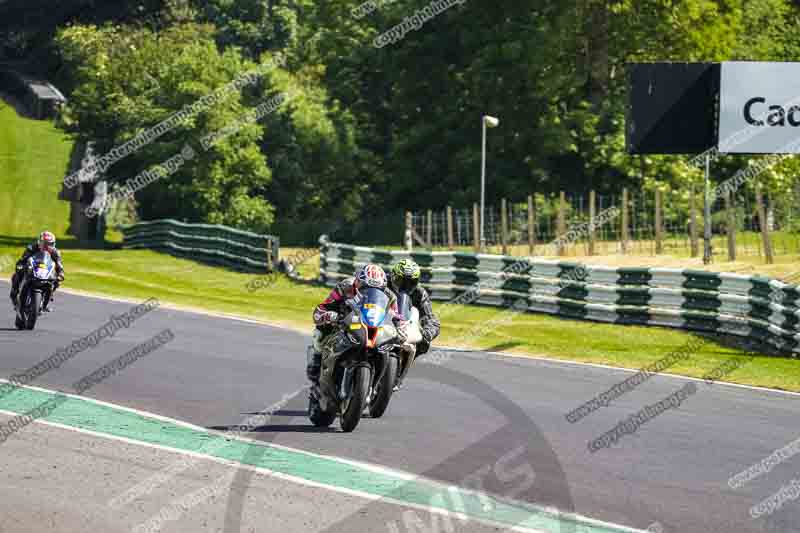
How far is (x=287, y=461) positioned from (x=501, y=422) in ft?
10.9

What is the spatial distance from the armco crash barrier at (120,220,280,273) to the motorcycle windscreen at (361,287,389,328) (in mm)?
27689

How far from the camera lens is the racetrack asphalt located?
34.9 feet

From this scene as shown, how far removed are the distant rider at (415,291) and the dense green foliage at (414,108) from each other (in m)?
32.5

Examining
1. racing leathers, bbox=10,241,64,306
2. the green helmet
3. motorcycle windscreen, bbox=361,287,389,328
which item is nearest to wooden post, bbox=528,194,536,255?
racing leathers, bbox=10,241,64,306

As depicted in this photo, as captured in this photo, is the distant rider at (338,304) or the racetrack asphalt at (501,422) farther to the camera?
the distant rider at (338,304)

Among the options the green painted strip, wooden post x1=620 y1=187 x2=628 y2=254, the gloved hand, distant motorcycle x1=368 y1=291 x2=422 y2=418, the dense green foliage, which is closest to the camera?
the green painted strip

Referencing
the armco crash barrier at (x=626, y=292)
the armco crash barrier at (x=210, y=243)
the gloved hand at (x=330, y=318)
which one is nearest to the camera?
the gloved hand at (x=330, y=318)

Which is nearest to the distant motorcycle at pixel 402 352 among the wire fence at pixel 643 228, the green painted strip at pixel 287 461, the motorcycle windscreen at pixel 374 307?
the motorcycle windscreen at pixel 374 307

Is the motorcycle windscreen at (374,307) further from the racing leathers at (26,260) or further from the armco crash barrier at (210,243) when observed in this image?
the armco crash barrier at (210,243)

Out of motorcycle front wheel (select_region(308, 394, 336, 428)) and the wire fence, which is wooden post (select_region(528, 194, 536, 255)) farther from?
motorcycle front wheel (select_region(308, 394, 336, 428))

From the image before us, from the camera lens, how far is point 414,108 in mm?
58531

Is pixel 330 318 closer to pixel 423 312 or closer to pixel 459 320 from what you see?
pixel 423 312

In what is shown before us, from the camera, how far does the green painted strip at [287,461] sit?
32.3 ft

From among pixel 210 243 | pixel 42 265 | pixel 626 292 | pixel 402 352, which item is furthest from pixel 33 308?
pixel 210 243
